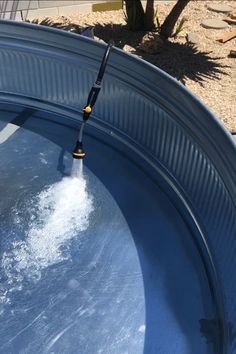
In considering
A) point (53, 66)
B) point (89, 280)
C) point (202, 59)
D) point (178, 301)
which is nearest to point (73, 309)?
point (89, 280)

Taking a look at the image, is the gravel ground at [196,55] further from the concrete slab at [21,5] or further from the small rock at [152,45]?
the concrete slab at [21,5]

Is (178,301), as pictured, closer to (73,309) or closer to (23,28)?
(73,309)

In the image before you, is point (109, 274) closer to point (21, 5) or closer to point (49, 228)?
point (49, 228)

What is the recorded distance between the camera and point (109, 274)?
8.77ft

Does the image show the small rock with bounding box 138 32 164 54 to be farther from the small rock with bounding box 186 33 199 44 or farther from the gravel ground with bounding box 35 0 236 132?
the small rock with bounding box 186 33 199 44

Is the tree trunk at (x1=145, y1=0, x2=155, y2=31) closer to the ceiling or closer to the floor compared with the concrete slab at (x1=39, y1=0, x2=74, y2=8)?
closer to the floor

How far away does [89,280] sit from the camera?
2631 millimetres

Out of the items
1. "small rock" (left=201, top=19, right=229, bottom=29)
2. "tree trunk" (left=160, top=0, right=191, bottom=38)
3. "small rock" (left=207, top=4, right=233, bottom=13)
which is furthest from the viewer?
"small rock" (left=207, top=4, right=233, bottom=13)

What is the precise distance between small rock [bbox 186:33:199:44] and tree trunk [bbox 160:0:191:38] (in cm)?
23

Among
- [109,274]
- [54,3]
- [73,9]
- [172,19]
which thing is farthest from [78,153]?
[73,9]

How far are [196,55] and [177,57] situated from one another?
8.4 inches

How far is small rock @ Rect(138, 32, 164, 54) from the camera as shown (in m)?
5.32

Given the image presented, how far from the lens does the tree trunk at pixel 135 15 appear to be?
5676 mm

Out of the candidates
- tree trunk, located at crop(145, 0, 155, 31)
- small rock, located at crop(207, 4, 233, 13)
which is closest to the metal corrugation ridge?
tree trunk, located at crop(145, 0, 155, 31)
